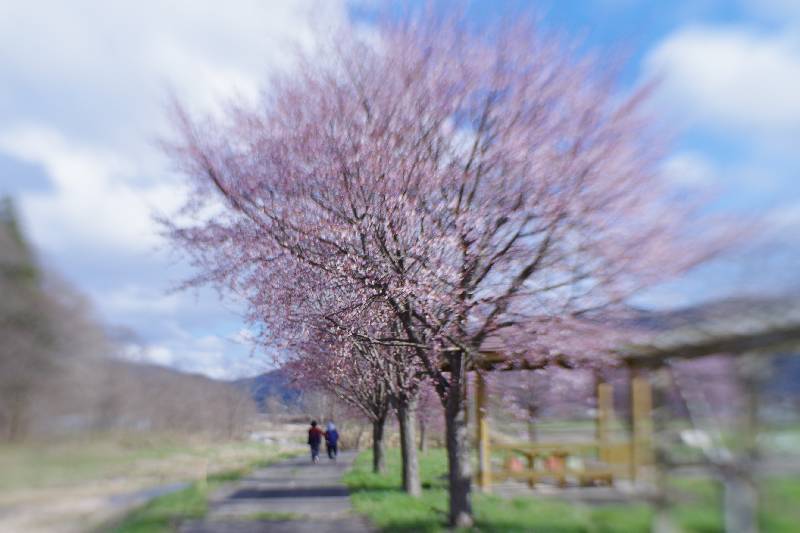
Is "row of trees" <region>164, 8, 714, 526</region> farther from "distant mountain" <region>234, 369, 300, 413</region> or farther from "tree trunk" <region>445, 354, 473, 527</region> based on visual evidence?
"distant mountain" <region>234, 369, 300, 413</region>

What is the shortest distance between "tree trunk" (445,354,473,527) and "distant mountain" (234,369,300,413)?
8002 millimetres

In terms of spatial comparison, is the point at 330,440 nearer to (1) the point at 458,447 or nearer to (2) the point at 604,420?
(1) the point at 458,447

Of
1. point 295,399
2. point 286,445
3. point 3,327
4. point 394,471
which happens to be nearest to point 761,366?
point 3,327

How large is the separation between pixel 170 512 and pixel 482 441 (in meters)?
5.57

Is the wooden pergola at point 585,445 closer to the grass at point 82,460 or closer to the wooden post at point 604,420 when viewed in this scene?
the wooden post at point 604,420

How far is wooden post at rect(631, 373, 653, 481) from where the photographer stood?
6.19 metres

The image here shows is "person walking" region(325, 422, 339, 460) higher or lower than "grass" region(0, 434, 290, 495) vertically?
lower

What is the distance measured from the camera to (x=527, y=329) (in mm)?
9109

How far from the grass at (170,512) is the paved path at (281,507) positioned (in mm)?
186

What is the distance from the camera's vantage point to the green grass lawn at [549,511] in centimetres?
496

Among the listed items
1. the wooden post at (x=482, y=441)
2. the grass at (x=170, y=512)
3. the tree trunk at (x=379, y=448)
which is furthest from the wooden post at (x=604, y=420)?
the tree trunk at (x=379, y=448)

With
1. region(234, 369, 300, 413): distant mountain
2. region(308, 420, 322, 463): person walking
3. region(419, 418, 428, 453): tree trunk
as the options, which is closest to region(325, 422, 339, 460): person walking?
region(308, 420, 322, 463): person walking

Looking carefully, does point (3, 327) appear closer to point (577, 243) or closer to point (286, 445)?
point (577, 243)

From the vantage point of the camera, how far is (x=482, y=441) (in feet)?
43.6
